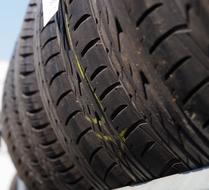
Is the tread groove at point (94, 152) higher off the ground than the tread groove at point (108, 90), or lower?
lower

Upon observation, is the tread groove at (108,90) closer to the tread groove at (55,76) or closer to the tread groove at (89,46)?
the tread groove at (89,46)

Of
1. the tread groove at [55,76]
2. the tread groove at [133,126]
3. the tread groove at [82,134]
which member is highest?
the tread groove at [55,76]

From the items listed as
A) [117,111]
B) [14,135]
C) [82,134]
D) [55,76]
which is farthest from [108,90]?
[14,135]

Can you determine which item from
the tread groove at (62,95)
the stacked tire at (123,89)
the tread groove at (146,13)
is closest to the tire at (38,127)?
the stacked tire at (123,89)

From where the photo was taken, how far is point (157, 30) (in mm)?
1066

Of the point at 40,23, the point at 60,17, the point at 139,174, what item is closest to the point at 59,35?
the point at 60,17

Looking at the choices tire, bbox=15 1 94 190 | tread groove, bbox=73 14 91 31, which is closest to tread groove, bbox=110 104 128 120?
tread groove, bbox=73 14 91 31

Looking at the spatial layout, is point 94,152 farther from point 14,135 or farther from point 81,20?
point 14,135

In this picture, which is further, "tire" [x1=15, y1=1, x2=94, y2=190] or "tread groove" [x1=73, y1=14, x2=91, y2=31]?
"tire" [x1=15, y1=1, x2=94, y2=190]

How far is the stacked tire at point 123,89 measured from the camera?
1039 mm

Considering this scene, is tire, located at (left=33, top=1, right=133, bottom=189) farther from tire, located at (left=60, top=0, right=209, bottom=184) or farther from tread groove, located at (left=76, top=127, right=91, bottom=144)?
tire, located at (left=60, top=0, right=209, bottom=184)

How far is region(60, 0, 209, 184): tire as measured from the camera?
104cm

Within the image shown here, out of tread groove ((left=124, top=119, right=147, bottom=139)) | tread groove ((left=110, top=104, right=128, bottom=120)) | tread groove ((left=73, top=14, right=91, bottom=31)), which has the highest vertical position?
tread groove ((left=73, top=14, right=91, bottom=31))

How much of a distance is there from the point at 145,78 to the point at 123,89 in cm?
12
